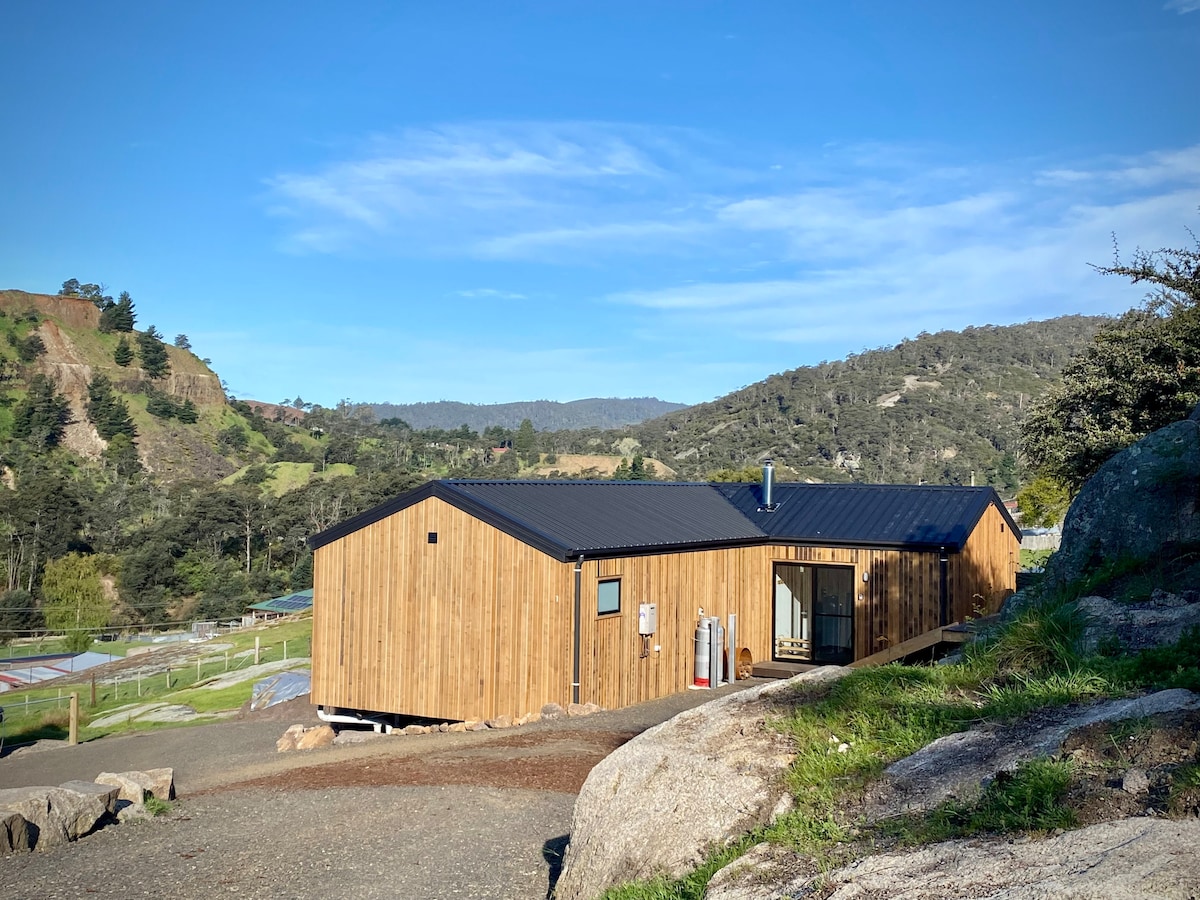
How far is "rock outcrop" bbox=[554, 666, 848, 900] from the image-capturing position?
5.07 metres

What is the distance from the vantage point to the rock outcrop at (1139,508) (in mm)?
7230

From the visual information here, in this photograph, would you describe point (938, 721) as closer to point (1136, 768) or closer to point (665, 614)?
point (1136, 768)

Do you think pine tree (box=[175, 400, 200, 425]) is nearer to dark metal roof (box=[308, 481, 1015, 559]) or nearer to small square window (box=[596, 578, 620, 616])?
dark metal roof (box=[308, 481, 1015, 559])

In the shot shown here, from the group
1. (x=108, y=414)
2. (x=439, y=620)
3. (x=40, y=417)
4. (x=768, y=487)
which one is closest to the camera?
(x=439, y=620)

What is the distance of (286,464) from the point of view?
3984 inches

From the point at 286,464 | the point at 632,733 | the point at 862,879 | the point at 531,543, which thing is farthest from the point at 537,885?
the point at 286,464

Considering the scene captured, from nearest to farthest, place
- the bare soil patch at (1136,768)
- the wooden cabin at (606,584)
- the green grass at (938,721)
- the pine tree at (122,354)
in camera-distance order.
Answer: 1. the bare soil patch at (1136,768)
2. the green grass at (938,721)
3. the wooden cabin at (606,584)
4. the pine tree at (122,354)

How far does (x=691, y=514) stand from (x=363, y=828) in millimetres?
11939

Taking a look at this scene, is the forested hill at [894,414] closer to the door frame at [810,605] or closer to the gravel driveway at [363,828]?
the door frame at [810,605]

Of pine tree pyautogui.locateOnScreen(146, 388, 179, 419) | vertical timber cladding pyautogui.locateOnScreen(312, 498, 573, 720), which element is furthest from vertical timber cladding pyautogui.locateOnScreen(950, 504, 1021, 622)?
pine tree pyautogui.locateOnScreen(146, 388, 179, 419)

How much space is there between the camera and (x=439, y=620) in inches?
653

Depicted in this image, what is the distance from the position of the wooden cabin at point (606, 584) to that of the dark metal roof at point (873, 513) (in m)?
0.05

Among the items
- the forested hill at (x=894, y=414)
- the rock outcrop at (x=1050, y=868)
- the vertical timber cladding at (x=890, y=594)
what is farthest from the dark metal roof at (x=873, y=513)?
the forested hill at (x=894, y=414)

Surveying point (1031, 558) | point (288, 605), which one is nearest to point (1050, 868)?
point (1031, 558)
